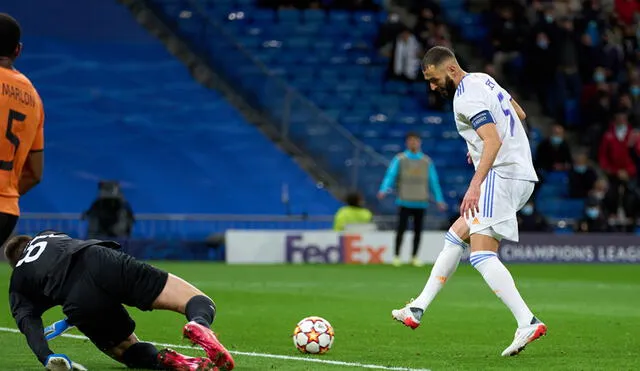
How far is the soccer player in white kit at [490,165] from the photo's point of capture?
9.61 m

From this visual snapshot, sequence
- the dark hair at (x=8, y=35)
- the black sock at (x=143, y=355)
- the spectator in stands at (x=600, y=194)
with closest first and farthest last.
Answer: the dark hair at (x=8, y=35) → the black sock at (x=143, y=355) → the spectator in stands at (x=600, y=194)

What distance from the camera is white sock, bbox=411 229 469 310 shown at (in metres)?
10.1

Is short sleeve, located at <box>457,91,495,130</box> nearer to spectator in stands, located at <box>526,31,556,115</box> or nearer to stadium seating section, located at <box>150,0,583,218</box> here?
stadium seating section, located at <box>150,0,583,218</box>

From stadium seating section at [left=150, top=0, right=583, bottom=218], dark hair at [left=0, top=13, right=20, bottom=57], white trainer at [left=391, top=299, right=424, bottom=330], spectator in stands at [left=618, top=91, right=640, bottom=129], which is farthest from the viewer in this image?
spectator in stands at [left=618, top=91, right=640, bottom=129]

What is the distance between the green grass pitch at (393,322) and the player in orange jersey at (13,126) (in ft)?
3.98

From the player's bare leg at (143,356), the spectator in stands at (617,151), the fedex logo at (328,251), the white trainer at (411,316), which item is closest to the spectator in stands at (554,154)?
the spectator in stands at (617,151)

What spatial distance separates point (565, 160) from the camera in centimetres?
2745

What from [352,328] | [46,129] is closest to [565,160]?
[46,129]

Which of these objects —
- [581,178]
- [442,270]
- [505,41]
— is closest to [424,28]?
[505,41]

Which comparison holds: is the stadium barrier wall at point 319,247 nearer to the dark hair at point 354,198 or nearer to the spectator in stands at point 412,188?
the dark hair at point 354,198

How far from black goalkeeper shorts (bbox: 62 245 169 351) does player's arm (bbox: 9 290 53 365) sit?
0.68 ft

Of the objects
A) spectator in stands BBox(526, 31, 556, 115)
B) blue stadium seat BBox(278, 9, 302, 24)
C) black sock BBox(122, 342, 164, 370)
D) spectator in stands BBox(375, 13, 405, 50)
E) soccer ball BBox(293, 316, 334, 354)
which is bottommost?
black sock BBox(122, 342, 164, 370)

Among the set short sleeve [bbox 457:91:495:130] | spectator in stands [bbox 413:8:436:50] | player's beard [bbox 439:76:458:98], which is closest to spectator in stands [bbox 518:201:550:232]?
spectator in stands [bbox 413:8:436:50]

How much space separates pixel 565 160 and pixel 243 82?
6811 millimetres
